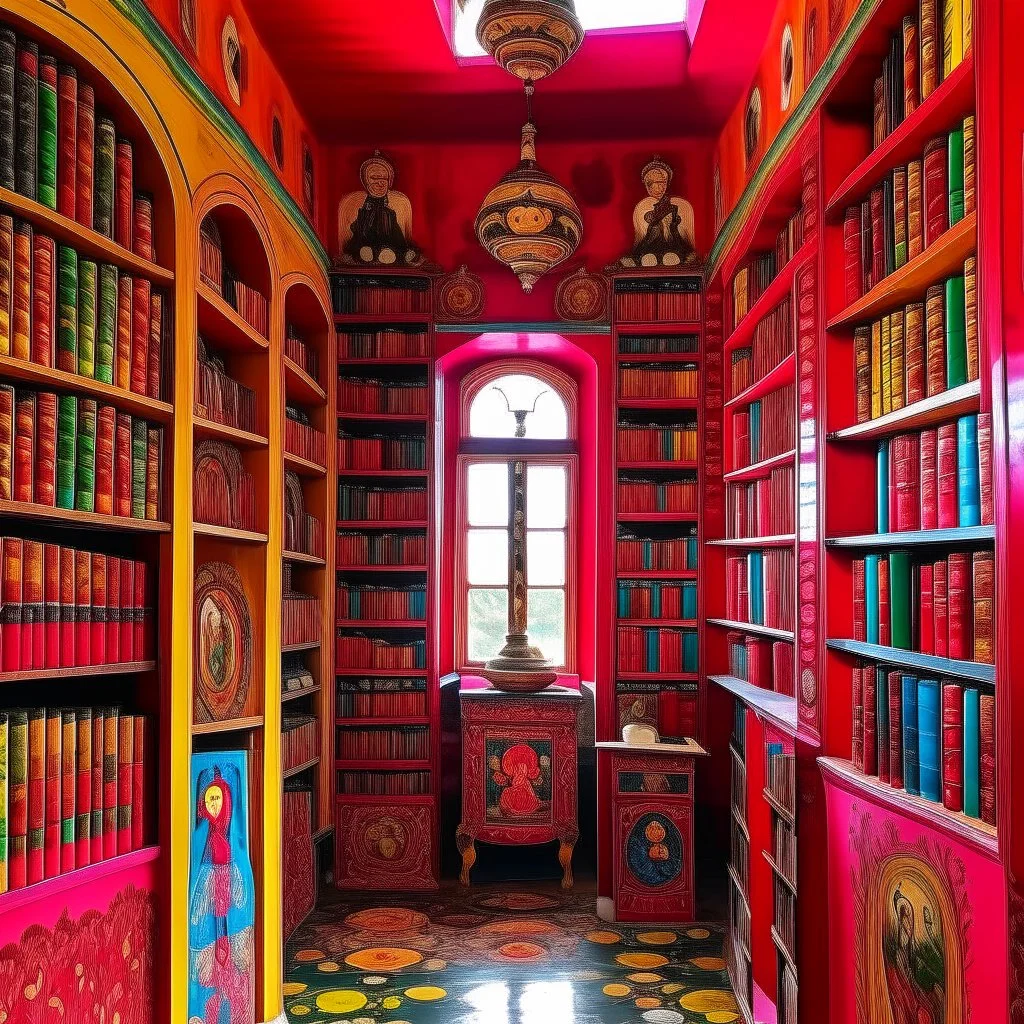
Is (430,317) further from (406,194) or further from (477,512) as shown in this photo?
(477,512)

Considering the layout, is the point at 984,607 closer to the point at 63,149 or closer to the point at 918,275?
the point at 918,275

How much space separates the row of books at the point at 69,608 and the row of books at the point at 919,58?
2.57 metres

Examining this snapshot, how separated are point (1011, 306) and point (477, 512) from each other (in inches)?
194

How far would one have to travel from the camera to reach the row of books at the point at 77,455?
2508mm

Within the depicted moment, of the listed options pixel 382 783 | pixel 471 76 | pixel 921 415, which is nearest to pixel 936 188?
pixel 921 415

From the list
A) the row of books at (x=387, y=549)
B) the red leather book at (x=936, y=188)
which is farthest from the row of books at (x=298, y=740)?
the red leather book at (x=936, y=188)

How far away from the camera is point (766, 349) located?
4359 millimetres

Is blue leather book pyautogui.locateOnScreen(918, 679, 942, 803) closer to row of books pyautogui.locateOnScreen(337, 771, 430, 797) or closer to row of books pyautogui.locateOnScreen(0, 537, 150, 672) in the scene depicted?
row of books pyautogui.locateOnScreen(0, 537, 150, 672)

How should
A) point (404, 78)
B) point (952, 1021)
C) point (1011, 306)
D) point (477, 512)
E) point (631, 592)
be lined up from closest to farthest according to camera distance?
point (1011, 306) < point (952, 1021) < point (404, 78) < point (631, 592) < point (477, 512)

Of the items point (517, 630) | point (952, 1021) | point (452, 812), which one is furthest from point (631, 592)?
point (952, 1021)

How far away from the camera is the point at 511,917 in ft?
16.8

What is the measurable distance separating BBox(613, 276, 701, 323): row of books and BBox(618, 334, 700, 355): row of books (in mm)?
102

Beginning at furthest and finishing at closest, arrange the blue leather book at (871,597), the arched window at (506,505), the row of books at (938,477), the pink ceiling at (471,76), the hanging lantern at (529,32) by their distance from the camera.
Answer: the arched window at (506,505)
the pink ceiling at (471,76)
the hanging lantern at (529,32)
the blue leather book at (871,597)
the row of books at (938,477)

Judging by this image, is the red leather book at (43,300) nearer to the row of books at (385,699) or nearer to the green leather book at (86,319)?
the green leather book at (86,319)
